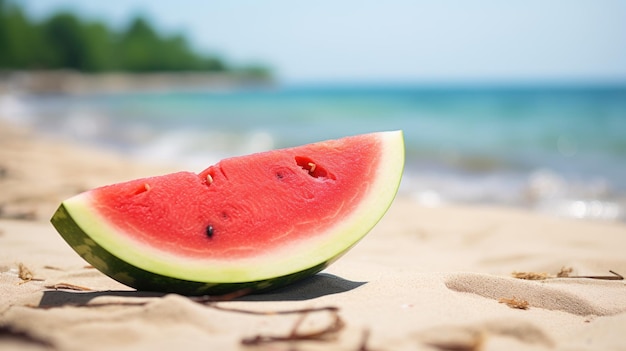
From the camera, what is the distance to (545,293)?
6.89 feet

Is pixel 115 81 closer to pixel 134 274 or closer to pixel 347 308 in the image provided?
pixel 134 274

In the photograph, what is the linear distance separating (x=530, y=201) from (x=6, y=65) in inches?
2084

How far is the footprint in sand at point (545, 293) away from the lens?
201 cm

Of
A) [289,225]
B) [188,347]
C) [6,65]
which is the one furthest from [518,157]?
[6,65]

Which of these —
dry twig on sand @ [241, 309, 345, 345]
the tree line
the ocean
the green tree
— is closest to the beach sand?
dry twig on sand @ [241, 309, 345, 345]

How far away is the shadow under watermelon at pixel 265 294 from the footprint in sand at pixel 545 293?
0.40 meters

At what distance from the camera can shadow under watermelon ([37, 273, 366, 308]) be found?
181cm

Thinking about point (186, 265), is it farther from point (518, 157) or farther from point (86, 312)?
point (518, 157)

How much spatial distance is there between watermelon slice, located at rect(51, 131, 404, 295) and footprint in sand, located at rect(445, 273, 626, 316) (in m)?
0.45

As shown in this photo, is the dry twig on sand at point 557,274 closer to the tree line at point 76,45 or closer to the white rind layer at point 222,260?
the white rind layer at point 222,260

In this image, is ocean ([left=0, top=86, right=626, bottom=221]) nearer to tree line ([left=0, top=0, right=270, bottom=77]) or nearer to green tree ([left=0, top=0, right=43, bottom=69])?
green tree ([left=0, top=0, right=43, bottom=69])

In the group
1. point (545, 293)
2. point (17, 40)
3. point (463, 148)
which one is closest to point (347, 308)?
point (545, 293)

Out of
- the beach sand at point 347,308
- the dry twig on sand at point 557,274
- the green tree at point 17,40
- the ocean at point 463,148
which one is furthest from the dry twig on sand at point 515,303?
the green tree at point 17,40

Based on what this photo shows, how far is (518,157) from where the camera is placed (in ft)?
29.8
